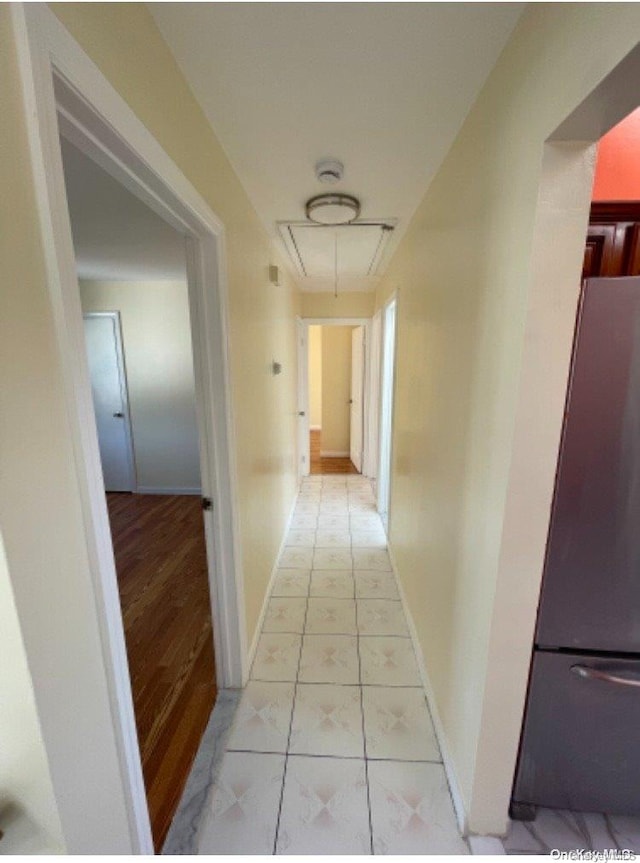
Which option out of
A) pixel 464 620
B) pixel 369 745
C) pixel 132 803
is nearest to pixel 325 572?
pixel 369 745

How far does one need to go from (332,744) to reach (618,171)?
2.16 m

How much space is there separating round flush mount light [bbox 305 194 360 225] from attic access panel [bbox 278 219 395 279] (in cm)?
21

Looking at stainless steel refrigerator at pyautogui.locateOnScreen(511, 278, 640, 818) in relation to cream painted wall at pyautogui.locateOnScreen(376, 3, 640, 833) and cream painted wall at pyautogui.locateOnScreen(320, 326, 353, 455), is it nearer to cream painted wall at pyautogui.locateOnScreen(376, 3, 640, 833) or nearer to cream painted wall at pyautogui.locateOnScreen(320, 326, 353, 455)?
cream painted wall at pyautogui.locateOnScreen(376, 3, 640, 833)

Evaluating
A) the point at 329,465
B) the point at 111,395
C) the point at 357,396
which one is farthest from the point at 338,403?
the point at 111,395

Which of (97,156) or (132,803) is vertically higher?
(97,156)

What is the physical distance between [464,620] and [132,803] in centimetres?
103

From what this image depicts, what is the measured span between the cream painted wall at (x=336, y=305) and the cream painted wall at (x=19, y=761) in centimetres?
416

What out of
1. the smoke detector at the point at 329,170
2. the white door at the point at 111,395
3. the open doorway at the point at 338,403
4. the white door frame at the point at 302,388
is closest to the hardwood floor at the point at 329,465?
the open doorway at the point at 338,403

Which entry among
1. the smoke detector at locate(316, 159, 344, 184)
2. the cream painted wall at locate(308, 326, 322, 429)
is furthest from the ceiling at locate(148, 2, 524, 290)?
the cream painted wall at locate(308, 326, 322, 429)

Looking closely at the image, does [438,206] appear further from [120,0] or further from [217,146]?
[120,0]

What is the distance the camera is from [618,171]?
2.95 feet

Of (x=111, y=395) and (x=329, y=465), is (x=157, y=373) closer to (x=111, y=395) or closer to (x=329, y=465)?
(x=111, y=395)

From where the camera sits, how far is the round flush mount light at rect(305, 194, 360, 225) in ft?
5.73

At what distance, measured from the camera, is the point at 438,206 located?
1.52 meters
